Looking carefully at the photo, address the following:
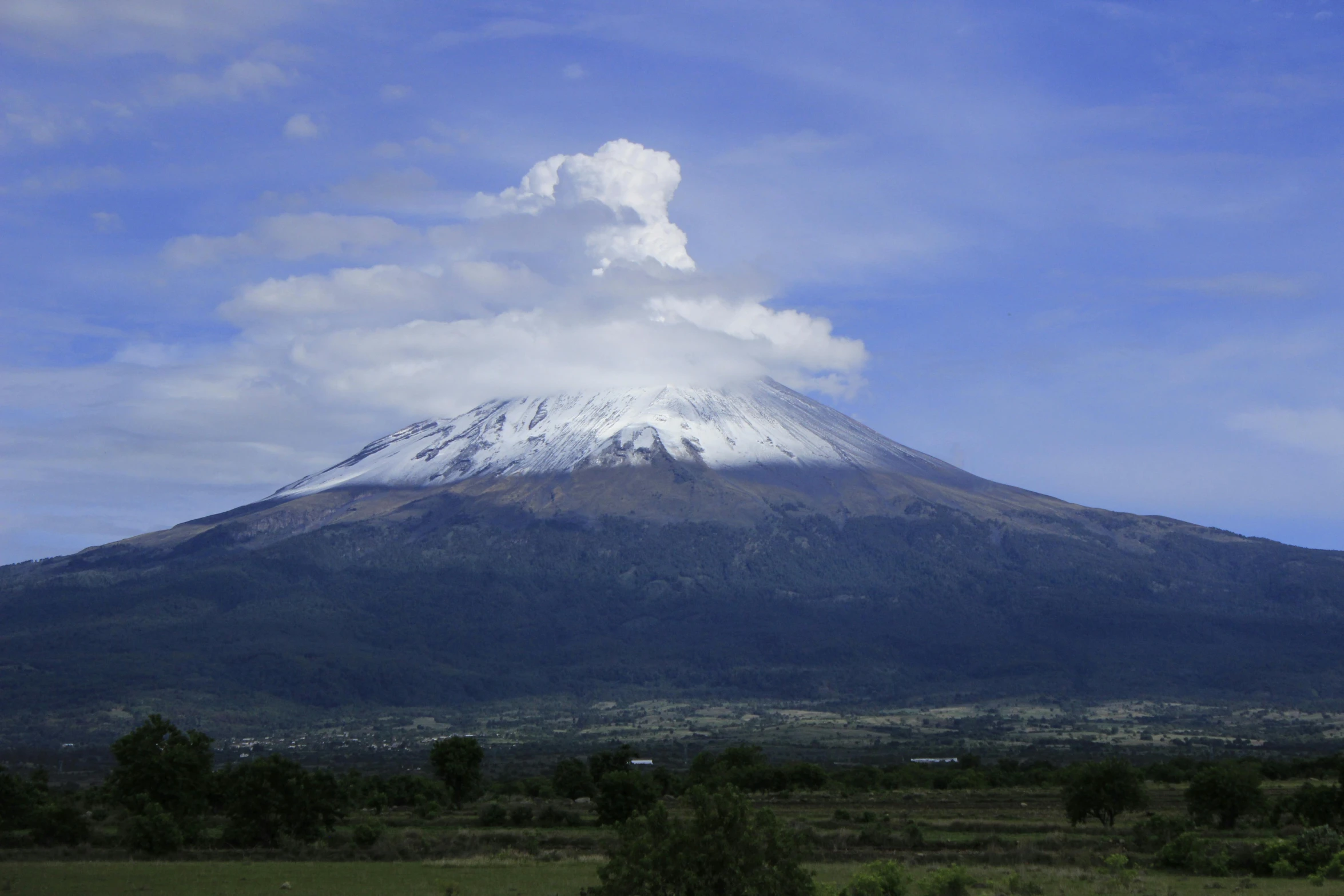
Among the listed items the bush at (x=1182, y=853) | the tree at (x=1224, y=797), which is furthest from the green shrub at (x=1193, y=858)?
the tree at (x=1224, y=797)

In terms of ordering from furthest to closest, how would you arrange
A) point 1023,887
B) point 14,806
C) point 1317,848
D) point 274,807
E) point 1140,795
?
point 1140,795, point 14,806, point 274,807, point 1317,848, point 1023,887

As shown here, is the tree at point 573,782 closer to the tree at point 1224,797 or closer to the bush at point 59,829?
the bush at point 59,829

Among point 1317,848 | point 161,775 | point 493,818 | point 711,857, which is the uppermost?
point 711,857

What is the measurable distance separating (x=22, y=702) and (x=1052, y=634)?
10005cm

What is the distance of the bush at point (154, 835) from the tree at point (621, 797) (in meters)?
12.2

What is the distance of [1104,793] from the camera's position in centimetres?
3666

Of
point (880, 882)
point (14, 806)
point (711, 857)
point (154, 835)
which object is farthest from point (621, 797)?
point (711, 857)

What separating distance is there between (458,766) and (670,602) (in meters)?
116

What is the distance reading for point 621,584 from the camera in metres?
170

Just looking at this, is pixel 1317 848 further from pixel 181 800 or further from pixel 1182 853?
pixel 181 800

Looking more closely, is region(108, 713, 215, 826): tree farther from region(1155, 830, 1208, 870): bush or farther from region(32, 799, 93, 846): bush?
region(1155, 830, 1208, 870): bush

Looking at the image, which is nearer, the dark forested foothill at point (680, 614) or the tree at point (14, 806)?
the tree at point (14, 806)

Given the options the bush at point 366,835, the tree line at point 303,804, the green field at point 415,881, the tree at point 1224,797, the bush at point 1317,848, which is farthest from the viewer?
the tree at point 1224,797

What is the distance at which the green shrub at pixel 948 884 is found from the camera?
23.8 meters
